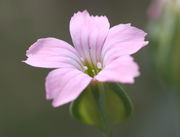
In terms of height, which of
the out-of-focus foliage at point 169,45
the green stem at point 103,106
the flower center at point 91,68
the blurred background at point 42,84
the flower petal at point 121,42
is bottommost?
the blurred background at point 42,84

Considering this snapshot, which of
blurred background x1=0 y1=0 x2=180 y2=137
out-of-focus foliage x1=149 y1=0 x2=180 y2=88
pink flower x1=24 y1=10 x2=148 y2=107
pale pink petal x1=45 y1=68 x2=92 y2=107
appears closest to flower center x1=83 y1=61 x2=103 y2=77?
pink flower x1=24 y1=10 x2=148 y2=107

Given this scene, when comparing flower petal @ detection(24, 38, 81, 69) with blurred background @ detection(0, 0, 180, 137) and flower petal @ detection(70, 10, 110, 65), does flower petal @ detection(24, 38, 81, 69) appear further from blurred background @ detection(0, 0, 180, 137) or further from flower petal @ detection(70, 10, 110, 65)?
blurred background @ detection(0, 0, 180, 137)

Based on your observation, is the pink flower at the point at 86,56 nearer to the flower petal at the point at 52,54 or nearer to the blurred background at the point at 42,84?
the flower petal at the point at 52,54

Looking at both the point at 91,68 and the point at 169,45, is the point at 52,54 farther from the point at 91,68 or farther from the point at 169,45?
the point at 169,45

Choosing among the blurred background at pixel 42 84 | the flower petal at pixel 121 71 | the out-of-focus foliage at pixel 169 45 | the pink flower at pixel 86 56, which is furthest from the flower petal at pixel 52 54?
the blurred background at pixel 42 84

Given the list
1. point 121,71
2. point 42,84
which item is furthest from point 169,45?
point 42,84

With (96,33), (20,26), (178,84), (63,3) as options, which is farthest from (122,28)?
(63,3)

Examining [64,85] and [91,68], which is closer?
[64,85]
